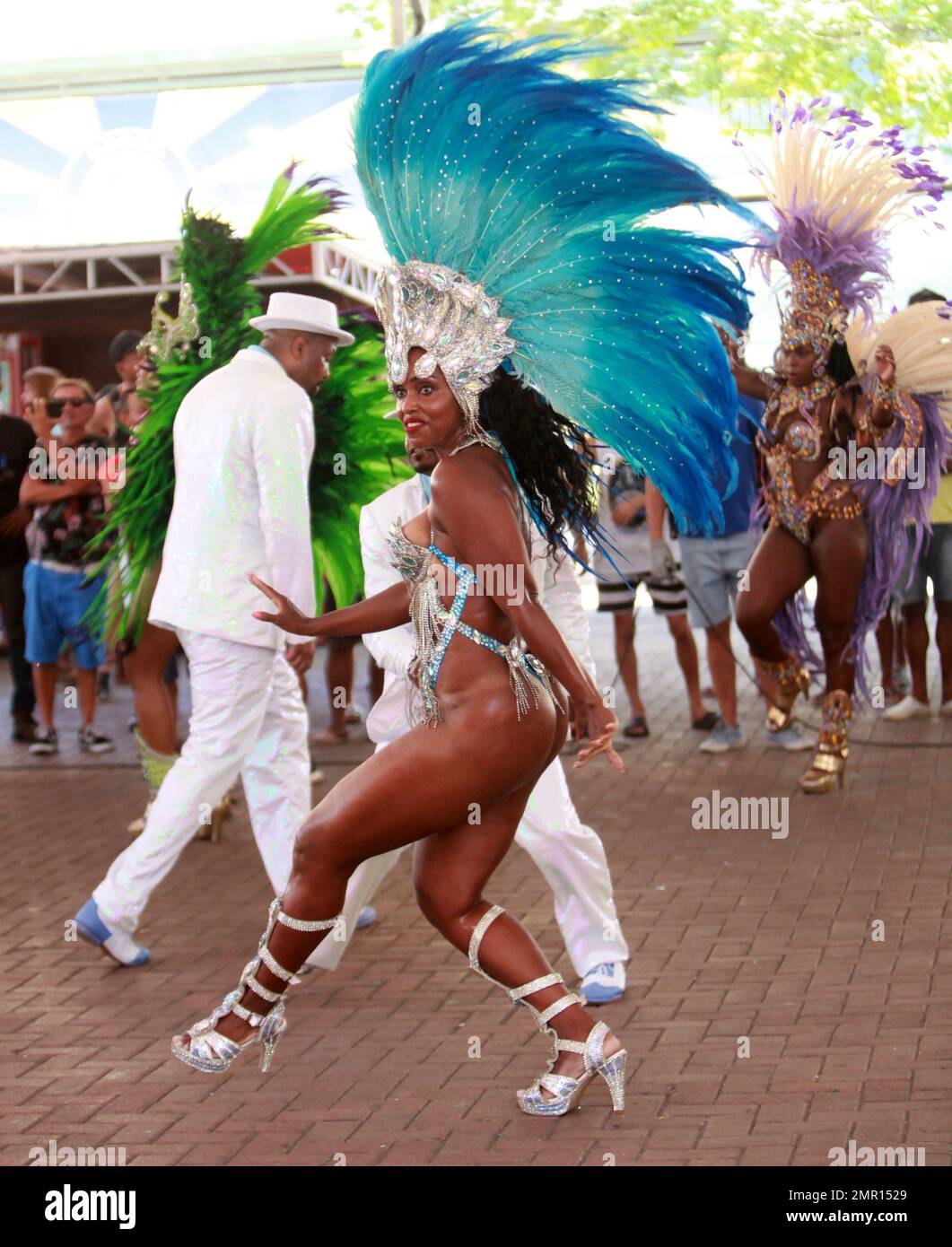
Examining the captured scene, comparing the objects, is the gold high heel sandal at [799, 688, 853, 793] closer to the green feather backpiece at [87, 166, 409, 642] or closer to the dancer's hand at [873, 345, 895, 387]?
the dancer's hand at [873, 345, 895, 387]

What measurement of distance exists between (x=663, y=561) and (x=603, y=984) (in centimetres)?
432

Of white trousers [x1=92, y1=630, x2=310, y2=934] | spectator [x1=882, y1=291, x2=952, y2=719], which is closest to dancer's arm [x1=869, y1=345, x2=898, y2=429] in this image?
spectator [x1=882, y1=291, x2=952, y2=719]

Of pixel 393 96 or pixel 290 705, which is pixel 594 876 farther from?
pixel 393 96

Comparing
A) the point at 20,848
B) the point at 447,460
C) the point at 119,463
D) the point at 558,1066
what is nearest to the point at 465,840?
the point at 558,1066

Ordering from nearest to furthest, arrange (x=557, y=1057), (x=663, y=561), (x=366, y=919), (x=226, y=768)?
1. (x=557, y=1057)
2. (x=226, y=768)
3. (x=366, y=919)
4. (x=663, y=561)

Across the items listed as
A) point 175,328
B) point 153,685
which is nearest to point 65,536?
point 153,685

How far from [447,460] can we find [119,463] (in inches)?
129

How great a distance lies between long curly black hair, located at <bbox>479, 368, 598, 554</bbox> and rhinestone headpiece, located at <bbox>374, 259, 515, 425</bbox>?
0.12 metres

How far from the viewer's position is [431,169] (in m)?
4.25

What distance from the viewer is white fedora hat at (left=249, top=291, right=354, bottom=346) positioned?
19.6 feet

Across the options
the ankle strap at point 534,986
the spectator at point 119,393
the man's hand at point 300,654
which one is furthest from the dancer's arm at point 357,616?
the spectator at point 119,393

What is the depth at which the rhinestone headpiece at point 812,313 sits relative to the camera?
785 centimetres

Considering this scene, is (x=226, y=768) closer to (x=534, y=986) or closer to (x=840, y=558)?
(x=534, y=986)

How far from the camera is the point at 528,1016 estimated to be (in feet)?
17.3
